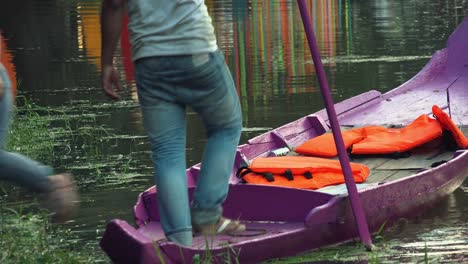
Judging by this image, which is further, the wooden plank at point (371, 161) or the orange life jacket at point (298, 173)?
the wooden plank at point (371, 161)

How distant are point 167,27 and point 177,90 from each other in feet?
1.06

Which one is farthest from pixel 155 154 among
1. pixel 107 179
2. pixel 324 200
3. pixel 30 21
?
pixel 30 21

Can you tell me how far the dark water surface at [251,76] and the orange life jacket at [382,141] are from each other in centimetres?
47

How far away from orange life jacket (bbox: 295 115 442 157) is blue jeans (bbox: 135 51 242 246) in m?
2.85

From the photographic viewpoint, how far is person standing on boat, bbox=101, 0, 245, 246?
6.70 metres

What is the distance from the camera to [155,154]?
22.5ft

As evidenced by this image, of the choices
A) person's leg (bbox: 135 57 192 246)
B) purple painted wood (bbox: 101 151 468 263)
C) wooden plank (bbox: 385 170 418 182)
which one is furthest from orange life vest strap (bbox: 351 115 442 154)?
person's leg (bbox: 135 57 192 246)

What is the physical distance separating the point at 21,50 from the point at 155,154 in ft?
57.2

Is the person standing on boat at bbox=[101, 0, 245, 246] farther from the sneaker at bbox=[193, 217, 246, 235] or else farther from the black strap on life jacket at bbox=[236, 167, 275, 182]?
the black strap on life jacket at bbox=[236, 167, 275, 182]

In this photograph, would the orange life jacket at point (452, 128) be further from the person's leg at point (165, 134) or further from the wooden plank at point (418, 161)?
the person's leg at point (165, 134)

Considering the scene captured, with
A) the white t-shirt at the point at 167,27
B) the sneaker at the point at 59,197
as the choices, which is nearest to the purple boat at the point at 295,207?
the sneaker at the point at 59,197

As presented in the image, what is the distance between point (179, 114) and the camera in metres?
6.87

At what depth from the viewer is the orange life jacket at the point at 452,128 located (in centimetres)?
974

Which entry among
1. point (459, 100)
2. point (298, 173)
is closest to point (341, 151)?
point (298, 173)
